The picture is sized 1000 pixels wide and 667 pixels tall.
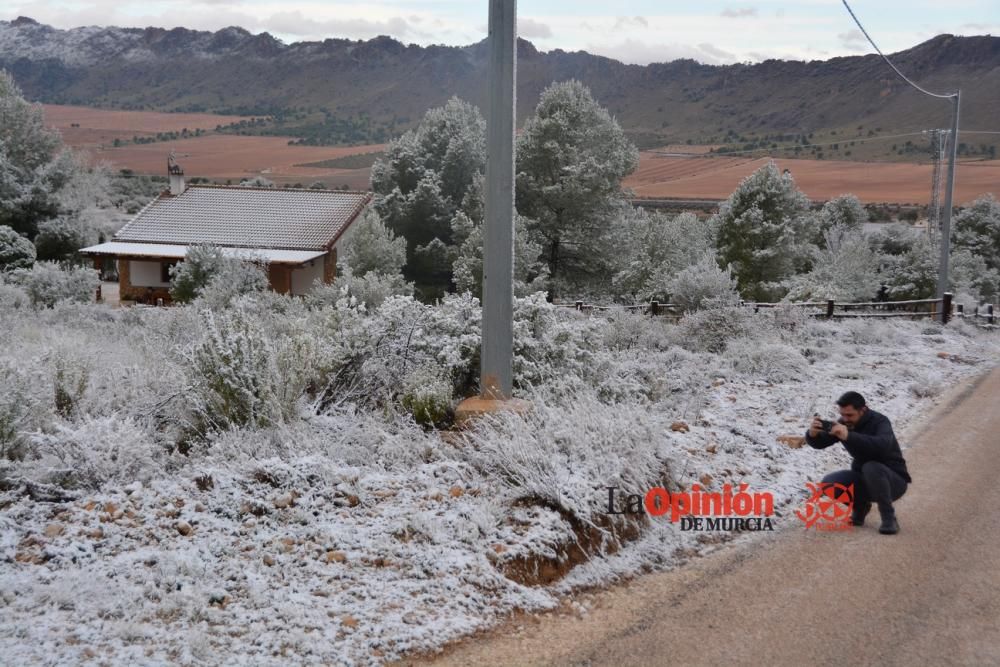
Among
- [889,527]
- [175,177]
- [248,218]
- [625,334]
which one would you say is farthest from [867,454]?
[175,177]

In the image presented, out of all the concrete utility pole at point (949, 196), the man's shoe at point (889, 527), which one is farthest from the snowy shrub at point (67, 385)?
the concrete utility pole at point (949, 196)

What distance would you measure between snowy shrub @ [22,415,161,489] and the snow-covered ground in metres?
0.02

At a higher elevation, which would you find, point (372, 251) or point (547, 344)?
point (547, 344)

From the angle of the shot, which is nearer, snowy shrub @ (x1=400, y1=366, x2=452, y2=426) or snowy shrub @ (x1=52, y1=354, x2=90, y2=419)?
snowy shrub @ (x1=52, y1=354, x2=90, y2=419)

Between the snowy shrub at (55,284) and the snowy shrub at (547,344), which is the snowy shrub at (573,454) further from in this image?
the snowy shrub at (55,284)

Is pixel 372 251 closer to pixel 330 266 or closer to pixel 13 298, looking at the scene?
pixel 330 266

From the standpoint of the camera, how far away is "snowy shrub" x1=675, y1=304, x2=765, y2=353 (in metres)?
13.7

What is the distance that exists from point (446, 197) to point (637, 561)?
130ft

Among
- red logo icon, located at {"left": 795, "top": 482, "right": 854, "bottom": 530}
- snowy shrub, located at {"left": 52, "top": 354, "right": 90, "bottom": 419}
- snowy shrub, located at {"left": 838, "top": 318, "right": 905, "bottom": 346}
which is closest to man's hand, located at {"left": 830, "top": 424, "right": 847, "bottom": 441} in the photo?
red logo icon, located at {"left": 795, "top": 482, "right": 854, "bottom": 530}

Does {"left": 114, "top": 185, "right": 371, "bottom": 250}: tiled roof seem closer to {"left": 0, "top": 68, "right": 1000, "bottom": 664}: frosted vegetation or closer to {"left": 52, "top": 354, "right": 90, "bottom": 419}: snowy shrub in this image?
{"left": 0, "top": 68, "right": 1000, "bottom": 664}: frosted vegetation

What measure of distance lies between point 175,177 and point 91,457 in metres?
42.1

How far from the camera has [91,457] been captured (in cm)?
555

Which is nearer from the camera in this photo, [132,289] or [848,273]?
[132,289]

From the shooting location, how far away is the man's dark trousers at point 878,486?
19.1ft
